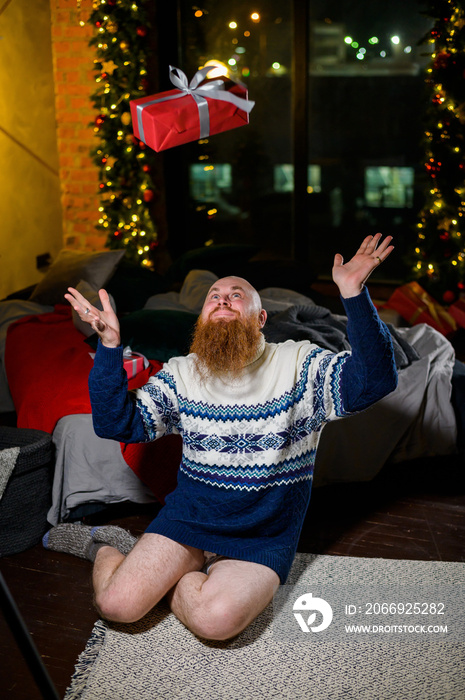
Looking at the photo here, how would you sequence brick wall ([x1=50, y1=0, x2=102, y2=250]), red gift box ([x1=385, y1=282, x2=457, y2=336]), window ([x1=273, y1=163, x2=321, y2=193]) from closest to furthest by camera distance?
red gift box ([x1=385, y1=282, x2=457, y2=336]) → brick wall ([x1=50, y1=0, x2=102, y2=250]) → window ([x1=273, y1=163, x2=321, y2=193])

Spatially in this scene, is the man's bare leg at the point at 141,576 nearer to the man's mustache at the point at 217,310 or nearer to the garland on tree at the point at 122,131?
the man's mustache at the point at 217,310

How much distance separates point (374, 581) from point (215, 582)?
64cm

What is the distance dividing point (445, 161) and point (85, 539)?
3.67m

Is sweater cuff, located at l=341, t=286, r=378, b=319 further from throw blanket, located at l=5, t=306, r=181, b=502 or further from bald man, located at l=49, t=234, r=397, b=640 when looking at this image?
throw blanket, located at l=5, t=306, r=181, b=502

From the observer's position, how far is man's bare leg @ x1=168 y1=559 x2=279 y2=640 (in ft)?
6.82

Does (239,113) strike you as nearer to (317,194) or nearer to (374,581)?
(374,581)

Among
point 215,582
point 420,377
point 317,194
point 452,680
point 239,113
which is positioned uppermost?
point 239,113

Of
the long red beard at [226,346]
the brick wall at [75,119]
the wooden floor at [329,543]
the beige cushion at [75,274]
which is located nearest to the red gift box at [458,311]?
the wooden floor at [329,543]

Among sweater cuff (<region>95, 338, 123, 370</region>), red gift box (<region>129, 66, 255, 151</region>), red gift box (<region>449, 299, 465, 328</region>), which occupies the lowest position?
red gift box (<region>449, 299, 465, 328</region>)

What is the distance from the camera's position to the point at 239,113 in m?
2.23

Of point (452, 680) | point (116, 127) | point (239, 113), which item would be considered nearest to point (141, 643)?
point (452, 680)

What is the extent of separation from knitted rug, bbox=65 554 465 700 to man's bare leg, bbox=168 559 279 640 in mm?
95

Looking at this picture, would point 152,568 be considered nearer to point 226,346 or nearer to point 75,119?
point 226,346

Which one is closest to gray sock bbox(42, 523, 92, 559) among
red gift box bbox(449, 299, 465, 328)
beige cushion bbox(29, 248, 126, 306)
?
beige cushion bbox(29, 248, 126, 306)
